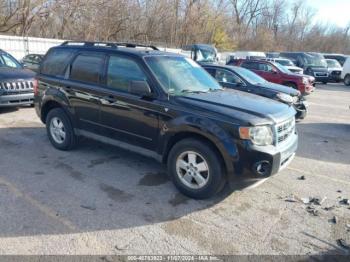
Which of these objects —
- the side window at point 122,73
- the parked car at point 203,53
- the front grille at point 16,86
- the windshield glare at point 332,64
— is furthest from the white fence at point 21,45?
the windshield glare at point 332,64

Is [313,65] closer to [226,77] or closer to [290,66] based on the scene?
[290,66]

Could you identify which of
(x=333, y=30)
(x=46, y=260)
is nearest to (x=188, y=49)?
(x=46, y=260)

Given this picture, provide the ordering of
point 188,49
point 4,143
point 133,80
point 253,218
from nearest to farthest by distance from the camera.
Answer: point 253,218, point 133,80, point 4,143, point 188,49

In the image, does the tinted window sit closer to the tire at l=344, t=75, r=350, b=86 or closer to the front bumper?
the front bumper

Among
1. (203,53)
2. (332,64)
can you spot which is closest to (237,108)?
(203,53)

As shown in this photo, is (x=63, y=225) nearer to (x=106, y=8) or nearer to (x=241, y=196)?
(x=241, y=196)

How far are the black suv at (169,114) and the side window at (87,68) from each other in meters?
0.02

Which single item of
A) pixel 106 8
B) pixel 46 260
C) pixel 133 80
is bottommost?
pixel 46 260

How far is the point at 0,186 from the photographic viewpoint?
4305 millimetres

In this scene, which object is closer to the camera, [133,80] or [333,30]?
[133,80]

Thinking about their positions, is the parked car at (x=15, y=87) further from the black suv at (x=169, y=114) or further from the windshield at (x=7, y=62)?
the black suv at (x=169, y=114)

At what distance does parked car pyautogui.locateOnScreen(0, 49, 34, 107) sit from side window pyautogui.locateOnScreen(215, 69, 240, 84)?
5.31 metres

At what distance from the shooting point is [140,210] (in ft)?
Answer: 12.6

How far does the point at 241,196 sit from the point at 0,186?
10.7ft
